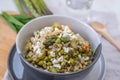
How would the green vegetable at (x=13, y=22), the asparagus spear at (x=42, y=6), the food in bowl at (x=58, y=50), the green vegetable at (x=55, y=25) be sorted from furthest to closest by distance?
the asparagus spear at (x=42, y=6) → the green vegetable at (x=13, y=22) → the green vegetable at (x=55, y=25) → the food in bowl at (x=58, y=50)

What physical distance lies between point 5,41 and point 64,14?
0.29 m

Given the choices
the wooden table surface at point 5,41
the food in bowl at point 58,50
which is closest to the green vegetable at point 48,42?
the food in bowl at point 58,50

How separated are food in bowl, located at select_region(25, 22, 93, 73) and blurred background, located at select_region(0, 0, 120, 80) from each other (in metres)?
0.15

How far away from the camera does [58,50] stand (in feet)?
2.59

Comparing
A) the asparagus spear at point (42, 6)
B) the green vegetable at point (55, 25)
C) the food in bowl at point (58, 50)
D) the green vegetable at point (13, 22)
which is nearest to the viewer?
the food in bowl at point (58, 50)

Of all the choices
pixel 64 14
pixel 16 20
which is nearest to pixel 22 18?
pixel 16 20

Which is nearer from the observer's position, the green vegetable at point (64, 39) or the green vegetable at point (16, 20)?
the green vegetable at point (64, 39)

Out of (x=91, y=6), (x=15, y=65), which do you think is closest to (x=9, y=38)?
(x=15, y=65)

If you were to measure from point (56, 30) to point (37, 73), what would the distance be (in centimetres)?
17

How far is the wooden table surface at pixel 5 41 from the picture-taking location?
0.91 m

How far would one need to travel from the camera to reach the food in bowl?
0.77m

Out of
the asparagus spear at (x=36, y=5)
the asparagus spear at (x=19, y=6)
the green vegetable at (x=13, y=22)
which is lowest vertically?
the green vegetable at (x=13, y=22)

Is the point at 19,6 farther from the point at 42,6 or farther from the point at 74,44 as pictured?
the point at 74,44

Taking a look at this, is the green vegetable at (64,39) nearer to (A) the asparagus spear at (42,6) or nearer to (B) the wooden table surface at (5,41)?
(B) the wooden table surface at (5,41)
